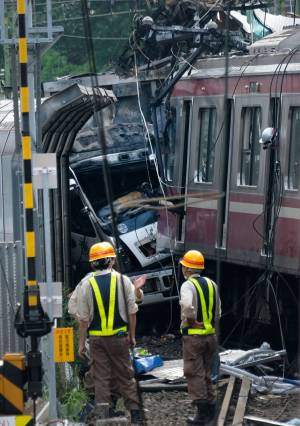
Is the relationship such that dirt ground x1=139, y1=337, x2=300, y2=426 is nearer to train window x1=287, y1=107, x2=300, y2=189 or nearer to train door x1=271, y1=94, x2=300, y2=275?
train door x1=271, y1=94, x2=300, y2=275

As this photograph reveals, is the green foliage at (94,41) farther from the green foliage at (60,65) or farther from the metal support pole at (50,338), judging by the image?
the metal support pole at (50,338)

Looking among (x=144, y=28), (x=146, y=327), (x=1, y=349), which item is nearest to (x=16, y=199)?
(x=1, y=349)

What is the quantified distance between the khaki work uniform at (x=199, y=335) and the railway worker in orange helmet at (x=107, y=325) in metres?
0.59

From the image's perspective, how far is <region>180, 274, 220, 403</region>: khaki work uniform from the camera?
10.8m

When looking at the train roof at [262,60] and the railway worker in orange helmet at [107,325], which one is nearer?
the railway worker in orange helmet at [107,325]

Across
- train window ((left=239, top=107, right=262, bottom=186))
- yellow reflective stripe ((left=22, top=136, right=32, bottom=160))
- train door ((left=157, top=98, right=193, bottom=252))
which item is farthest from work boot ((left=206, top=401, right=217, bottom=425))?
train door ((left=157, top=98, right=193, bottom=252))

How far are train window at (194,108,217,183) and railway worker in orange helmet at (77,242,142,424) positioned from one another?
5.35m

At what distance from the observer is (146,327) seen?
17.4m

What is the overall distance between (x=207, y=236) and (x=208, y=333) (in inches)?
192

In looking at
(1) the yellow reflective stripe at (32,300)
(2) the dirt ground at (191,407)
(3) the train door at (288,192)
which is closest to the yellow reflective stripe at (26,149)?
(1) the yellow reflective stripe at (32,300)

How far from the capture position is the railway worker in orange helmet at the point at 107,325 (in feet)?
33.9

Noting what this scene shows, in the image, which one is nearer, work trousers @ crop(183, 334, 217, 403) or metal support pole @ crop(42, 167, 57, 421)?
metal support pole @ crop(42, 167, 57, 421)

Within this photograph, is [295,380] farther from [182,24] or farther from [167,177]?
[182,24]

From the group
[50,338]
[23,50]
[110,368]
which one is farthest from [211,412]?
[23,50]
